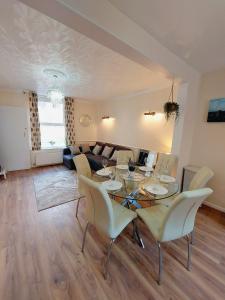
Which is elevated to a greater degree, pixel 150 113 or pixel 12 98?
pixel 12 98

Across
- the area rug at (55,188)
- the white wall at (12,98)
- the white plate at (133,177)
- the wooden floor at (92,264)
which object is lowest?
the wooden floor at (92,264)

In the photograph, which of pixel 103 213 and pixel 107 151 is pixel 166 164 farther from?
pixel 107 151

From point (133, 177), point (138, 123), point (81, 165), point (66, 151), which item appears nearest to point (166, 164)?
point (133, 177)

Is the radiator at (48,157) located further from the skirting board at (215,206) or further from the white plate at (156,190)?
the skirting board at (215,206)

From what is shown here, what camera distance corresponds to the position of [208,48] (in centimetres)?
189

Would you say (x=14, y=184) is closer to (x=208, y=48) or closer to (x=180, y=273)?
(x=180, y=273)

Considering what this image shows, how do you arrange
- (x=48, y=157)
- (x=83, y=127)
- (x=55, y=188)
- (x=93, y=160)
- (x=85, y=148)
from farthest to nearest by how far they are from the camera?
(x=83, y=127)
(x=85, y=148)
(x=48, y=157)
(x=93, y=160)
(x=55, y=188)

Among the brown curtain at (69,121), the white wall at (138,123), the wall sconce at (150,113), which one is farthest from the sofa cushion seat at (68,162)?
the wall sconce at (150,113)

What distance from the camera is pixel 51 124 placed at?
531 cm

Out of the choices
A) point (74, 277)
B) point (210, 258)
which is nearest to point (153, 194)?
point (210, 258)

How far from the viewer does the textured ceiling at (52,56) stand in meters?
1.51

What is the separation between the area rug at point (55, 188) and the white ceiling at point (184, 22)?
9.72 feet

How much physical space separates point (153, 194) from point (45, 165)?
4557 mm

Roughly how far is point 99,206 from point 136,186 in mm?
707
